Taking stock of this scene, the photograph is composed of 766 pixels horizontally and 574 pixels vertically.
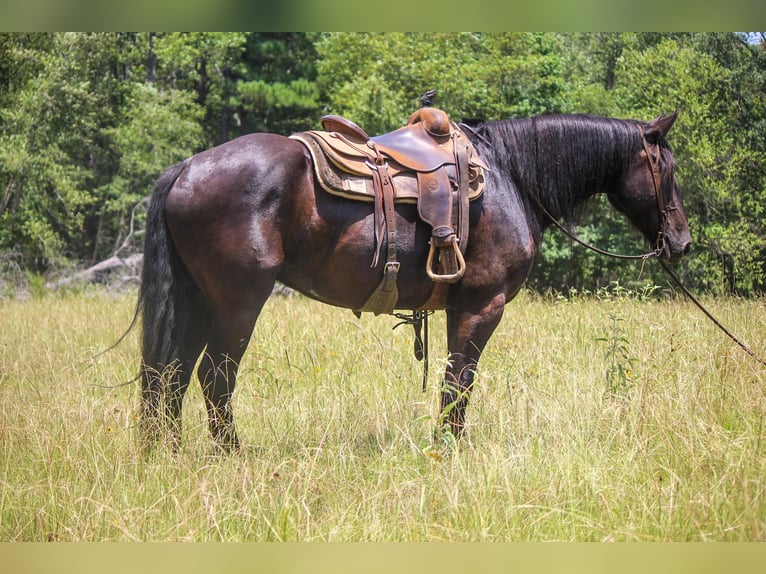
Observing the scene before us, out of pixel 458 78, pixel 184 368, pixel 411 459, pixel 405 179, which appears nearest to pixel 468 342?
pixel 411 459

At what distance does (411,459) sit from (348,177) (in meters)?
1.56

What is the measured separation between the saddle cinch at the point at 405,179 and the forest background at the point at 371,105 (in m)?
1.09

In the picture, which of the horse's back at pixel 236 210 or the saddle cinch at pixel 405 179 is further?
the saddle cinch at pixel 405 179

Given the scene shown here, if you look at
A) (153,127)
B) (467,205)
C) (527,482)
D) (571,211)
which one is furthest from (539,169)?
(153,127)

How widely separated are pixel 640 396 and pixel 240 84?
14.2 m

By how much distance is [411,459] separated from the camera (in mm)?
3896

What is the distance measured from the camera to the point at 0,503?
3.40 m

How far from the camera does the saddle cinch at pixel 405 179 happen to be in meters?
3.92

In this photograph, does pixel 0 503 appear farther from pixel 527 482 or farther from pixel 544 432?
pixel 544 432

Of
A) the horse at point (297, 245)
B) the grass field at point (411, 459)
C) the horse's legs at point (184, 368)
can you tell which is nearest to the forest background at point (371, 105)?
the horse at point (297, 245)

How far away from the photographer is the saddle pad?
387cm

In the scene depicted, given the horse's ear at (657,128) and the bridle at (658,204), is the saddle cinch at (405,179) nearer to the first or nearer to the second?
the bridle at (658,204)

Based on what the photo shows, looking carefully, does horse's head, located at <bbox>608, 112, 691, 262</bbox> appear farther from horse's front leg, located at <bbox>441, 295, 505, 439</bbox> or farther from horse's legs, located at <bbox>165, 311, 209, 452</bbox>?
horse's legs, located at <bbox>165, 311, 209, 452</bbox>

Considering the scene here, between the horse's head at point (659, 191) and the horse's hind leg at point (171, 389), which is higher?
the horse's head at point (659, 191)
